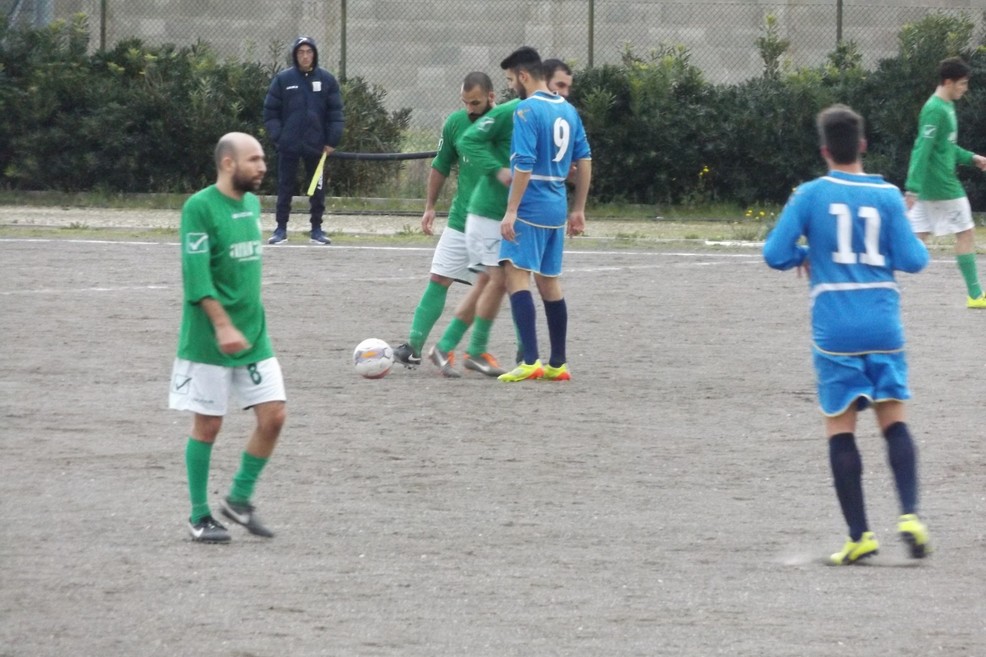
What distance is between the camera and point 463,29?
92.1ft

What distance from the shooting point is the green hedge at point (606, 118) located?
21.8 m

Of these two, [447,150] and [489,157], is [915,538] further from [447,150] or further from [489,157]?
[447,150]

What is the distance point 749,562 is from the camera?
5.96 m

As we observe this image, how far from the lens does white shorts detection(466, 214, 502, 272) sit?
9992mm

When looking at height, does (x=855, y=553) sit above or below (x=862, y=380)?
below

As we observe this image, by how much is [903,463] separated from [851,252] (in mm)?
768

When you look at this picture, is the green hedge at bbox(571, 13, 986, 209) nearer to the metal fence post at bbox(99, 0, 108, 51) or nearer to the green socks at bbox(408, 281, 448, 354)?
the metal fence post at bbox(99, 0, 108, 51)

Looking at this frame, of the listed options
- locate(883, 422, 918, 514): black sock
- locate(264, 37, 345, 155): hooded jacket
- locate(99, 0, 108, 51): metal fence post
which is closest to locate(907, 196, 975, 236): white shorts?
locate(264, 37, 345, 155): hooded jacket

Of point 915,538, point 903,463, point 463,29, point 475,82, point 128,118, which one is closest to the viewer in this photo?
point 915,538

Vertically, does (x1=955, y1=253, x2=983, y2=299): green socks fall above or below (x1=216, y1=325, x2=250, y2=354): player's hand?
below

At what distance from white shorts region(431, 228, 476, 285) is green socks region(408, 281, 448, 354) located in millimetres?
93

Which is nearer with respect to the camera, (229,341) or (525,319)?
(229,341)

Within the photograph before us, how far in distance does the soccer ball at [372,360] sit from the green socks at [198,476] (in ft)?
11.7

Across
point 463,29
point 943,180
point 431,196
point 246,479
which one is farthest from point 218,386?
point 463,29
